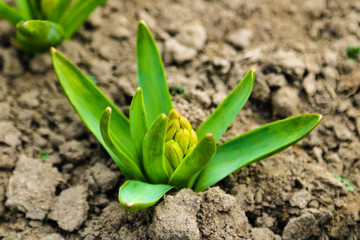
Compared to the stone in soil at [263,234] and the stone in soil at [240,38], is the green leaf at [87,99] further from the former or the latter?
the stone in soil at [240,38]

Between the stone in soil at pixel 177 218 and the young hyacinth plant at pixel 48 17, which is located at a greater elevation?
the young hyacinth plant at pixel 48 17

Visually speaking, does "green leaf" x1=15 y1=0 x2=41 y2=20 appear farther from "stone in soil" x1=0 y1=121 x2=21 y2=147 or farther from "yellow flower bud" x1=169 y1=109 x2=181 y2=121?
"yellow flower bud" x1=169 y1=109 x2=181 y2=121

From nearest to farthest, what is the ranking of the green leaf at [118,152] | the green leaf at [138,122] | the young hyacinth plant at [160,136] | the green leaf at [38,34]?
the green leaf at [118,152], the young hyacinth plant at [160,136], the green leaf at [138,122], the green leaf at [38,34]

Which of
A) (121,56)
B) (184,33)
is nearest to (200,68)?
(184,33)

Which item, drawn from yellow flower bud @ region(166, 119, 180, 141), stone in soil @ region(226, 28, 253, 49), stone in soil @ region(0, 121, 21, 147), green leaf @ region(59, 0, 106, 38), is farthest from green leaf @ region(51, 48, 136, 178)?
stone in soil @ region(226, 28, 253, 49)

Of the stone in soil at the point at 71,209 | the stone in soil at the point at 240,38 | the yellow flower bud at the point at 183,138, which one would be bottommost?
the stone in soil at the point at 71,209

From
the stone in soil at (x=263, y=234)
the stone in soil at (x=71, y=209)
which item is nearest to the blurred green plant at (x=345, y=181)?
the stone in soil at (x=263, y=234)

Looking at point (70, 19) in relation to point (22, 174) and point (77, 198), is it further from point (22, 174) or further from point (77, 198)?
point (77, 198)
